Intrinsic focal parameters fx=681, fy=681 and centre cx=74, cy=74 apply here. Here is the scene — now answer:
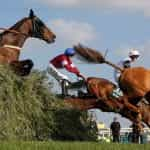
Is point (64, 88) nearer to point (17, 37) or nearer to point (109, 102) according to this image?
point (109, 102)

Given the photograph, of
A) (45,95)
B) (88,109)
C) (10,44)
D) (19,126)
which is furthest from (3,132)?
(88,109)

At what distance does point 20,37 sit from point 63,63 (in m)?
1.59

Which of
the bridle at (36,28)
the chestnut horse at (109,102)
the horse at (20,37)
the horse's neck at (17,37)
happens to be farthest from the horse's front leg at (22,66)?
the chestnut horse at (109,102)

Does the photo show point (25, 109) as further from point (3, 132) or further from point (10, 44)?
point (10, 44)

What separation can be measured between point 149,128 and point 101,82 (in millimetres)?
2131

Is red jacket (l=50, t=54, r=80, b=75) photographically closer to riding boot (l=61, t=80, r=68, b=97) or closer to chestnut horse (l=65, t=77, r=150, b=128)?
riding boot (l=61, t=80, r=68, b=97)

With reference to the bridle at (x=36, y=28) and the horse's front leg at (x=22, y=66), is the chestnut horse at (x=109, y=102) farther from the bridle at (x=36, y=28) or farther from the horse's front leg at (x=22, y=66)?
the horse's front leg at (x=22, y=66)

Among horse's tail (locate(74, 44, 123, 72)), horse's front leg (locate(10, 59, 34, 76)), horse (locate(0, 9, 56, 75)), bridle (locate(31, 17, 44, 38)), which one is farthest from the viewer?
horse's tail (locate(74, 44, 123, 72))

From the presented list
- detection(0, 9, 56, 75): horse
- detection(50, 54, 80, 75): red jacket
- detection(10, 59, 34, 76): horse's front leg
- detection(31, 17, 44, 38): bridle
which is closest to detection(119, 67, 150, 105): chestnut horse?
detection(50, 54, 80, 75): red jacket

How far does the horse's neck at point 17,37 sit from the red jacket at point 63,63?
119 centimetres

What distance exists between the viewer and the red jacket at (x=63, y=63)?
1930cm

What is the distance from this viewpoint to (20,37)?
60.4 feet

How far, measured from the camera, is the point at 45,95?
17.0 m

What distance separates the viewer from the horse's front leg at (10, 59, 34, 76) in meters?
16.7
